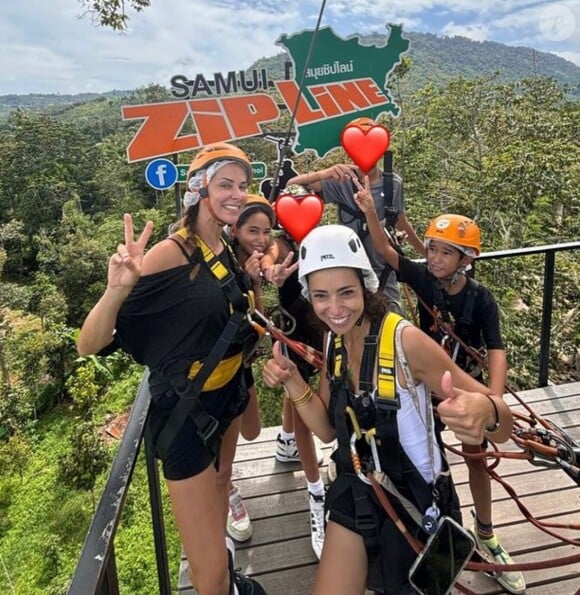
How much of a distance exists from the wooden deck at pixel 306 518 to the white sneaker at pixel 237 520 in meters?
0.05

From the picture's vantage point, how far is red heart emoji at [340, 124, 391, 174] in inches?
98.9

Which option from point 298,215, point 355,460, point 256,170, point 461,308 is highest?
point 256,170

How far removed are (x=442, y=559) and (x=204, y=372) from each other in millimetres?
885

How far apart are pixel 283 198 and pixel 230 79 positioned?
167 centimetres

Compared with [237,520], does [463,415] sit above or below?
above

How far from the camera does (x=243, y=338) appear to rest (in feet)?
5.82

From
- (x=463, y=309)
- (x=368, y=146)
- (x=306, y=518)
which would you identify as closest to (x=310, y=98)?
(x=368, y=146)

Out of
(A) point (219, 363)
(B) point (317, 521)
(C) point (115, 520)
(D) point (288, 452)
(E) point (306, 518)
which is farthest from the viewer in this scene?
(D) point (288, 452)

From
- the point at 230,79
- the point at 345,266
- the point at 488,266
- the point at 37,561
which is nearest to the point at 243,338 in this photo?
the point at 345,266

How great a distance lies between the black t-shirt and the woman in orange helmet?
2.79 feet

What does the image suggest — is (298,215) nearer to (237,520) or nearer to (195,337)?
(195,337)

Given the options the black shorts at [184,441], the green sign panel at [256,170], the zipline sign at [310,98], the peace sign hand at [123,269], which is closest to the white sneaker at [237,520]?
the black shorts at [184,441]

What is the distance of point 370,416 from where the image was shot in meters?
1.48

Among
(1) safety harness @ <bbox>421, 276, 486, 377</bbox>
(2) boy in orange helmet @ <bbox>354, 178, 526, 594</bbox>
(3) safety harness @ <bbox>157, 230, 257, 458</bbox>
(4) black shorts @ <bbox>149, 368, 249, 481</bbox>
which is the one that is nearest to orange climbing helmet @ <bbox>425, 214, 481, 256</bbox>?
(2) boy in orange helmet @ <bbox>354, 178, 526, 594</bbox>
